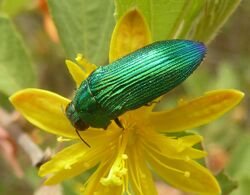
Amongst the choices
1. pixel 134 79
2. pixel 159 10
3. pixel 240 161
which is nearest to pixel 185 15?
pixel 159 10

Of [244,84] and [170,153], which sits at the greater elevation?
[170,153]

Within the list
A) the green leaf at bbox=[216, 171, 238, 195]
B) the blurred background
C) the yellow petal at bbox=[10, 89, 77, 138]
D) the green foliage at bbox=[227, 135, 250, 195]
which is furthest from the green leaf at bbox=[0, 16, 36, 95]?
the green foliage at bbox=[227, 135, 250, 195]

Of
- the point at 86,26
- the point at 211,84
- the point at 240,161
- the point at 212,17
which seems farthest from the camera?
the point at 211,84

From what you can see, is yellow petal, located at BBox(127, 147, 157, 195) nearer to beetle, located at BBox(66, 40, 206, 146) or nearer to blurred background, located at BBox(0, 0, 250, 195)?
beetle, located at BBox(66, 40, 206, 146)

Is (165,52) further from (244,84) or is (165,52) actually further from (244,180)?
(244,84)

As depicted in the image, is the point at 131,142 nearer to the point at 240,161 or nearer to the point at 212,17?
the point at 212,17

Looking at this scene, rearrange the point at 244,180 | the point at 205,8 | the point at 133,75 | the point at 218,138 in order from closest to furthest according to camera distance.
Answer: the point at 205,8 < the point at 133,75 < the point at 244,180 < the point at 218,138

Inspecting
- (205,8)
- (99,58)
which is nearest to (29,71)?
(99,58)

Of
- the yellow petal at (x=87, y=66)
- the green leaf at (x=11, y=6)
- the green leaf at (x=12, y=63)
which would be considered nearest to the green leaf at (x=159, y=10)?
the yellow petal at (x=87, y=66)
